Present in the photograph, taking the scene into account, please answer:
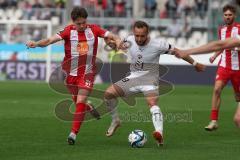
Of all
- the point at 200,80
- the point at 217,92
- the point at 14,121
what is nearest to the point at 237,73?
the point at 217,92

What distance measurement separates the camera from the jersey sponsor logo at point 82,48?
1323cm

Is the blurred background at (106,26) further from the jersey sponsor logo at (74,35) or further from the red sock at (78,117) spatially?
the red sock at (78,117)

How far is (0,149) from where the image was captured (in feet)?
37.6

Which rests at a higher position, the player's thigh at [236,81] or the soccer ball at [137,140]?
the player's thigh at [236,81]

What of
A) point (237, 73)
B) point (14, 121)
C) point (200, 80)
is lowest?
point (200, 80)

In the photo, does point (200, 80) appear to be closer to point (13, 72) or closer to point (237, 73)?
point (13, 72)

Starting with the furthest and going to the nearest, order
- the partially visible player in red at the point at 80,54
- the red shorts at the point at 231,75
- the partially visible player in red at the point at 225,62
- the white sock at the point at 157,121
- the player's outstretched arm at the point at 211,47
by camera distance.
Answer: the red shorts at the point at 231,75 < the partially visible player in red at the point at 225,62 < the partially visible player in red at the point at 80,54 < the white sock at the point at 157,121 < the player's outstretched arm at the point at 211,47

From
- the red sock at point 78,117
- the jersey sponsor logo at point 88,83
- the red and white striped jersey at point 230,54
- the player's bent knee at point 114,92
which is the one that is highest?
the red and white striped jersey at point 230,54

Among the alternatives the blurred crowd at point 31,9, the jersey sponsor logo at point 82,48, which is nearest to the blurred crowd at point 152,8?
the blurred crowd at point 31,9

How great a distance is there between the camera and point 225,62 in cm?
1542

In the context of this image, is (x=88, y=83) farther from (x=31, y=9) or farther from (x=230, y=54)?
(x=31, y=9)

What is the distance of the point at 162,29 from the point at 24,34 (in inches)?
293

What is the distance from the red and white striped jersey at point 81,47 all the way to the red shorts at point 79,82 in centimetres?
7

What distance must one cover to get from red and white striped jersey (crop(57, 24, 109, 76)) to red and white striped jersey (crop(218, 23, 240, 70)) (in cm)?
297
